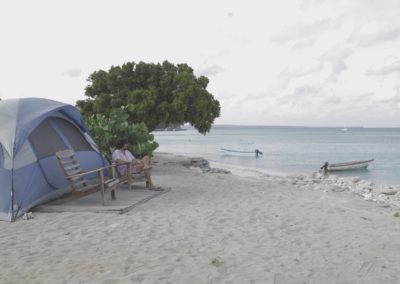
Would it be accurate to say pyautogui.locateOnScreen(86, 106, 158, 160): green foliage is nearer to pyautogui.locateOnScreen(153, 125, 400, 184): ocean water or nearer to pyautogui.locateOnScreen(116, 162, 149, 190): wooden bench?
pyautogui.locateOnScreen(116, 162, 149, 190): wooden bench

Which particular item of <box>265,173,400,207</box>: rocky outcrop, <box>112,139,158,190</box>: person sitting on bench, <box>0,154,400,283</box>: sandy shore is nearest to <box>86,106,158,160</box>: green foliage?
<box>112,139,158,190</box>: person sitting on bench

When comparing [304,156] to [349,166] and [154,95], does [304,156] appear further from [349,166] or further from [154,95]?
[154,95]

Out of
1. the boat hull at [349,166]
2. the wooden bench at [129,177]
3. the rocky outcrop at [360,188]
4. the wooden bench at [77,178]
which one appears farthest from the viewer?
the boat hull at [349,166]

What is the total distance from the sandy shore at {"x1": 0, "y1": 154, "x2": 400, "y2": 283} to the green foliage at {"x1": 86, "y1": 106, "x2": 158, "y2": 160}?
542cm

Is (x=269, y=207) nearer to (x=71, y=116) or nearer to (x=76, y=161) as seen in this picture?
(x=76, y=161)

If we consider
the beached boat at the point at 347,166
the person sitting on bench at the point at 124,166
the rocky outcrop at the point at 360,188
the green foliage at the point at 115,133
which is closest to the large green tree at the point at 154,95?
the green foliage at the point at 115,133

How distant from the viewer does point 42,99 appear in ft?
30.0

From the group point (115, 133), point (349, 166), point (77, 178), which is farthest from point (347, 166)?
point (77, 178)

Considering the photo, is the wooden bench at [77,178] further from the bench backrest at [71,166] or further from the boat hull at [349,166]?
the boat hull at [349,166]

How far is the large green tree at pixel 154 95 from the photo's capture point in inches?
790

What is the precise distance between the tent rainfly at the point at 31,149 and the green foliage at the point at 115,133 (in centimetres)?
401

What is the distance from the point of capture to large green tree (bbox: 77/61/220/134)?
20.1 metres

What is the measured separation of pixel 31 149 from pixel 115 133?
6192mm

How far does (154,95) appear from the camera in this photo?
65.8ft
